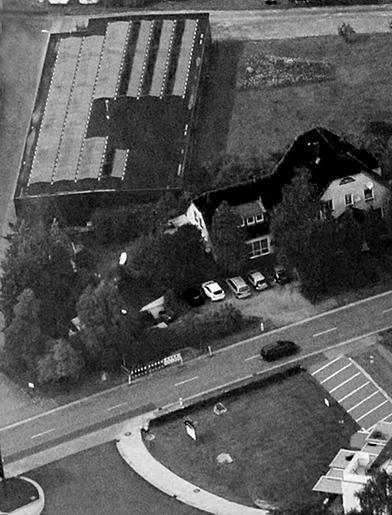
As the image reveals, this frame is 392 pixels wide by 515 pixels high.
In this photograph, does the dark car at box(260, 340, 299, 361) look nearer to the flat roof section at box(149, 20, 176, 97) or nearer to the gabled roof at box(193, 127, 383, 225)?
the gabled roof at box(193, 127, 383, 225)

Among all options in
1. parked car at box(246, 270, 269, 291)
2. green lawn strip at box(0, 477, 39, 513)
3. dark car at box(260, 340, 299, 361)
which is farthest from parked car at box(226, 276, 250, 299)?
green lawn strip at box(0, 477, 39, 513)

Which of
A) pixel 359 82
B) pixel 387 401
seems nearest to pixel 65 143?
pixel 359 82

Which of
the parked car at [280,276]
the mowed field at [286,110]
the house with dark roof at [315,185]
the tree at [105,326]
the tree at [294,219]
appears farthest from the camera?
the mowed field at [286,110]

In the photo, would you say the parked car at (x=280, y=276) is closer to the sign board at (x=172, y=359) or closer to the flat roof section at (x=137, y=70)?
the sign board at (x=172, y=359)

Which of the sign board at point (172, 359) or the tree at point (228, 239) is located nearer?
the sign board at point (172, 359)

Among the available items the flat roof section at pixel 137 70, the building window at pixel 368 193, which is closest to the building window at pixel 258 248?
the building window at pixel 368 193

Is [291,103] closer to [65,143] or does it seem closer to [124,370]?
[65,143]
